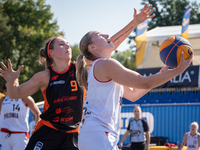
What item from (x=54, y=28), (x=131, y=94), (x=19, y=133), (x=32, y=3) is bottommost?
(x=19, y=133)

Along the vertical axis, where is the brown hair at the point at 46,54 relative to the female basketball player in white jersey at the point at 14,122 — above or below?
above

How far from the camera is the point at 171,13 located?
141 ft

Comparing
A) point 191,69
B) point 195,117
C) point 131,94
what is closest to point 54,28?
point 191,69

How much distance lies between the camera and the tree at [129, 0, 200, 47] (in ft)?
139

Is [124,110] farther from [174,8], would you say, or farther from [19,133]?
[174,8]

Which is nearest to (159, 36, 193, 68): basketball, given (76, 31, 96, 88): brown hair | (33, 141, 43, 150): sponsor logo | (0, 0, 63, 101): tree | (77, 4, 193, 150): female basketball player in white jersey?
(77, 4, 193, 150): female basketball player in white jersey

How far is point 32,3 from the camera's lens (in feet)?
114

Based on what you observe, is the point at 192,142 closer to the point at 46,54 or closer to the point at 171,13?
the point at 46,54

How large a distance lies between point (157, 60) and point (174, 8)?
73.7ft

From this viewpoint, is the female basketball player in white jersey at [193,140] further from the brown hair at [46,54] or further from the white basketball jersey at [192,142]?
the brown hair at [46,54]

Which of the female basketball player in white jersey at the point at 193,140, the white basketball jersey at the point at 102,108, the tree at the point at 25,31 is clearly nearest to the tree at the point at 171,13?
the tree at the point at 25,31

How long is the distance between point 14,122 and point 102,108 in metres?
4.25

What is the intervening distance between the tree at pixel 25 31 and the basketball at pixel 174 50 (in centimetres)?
2718

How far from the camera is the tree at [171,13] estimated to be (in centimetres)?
4244
